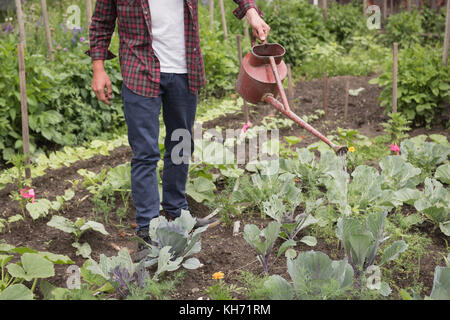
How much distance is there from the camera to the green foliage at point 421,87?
4.70m

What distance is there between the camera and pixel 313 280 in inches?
75.9

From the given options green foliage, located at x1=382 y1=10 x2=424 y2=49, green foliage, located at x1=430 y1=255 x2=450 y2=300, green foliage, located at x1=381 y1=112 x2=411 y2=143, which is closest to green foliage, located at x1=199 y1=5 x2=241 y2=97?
green foliage, located at x1=381 y1=112 x2=411 y2=143

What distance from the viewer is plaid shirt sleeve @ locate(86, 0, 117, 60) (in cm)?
255

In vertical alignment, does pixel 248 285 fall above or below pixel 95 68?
below

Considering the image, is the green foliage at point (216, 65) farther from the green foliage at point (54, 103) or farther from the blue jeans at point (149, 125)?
the blue jeans at point (149, 125)

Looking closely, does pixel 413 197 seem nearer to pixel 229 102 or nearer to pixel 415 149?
pixel 415 149

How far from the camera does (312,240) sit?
101 inches

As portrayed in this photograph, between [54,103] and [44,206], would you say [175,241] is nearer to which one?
[44,206]

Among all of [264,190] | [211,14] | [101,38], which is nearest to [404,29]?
[211,14]

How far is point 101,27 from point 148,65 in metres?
0.34

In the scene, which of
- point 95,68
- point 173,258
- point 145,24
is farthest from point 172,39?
point 173,258

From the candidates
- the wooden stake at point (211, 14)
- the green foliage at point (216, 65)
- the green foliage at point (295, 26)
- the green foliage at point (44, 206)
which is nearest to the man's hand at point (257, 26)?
the green foliage at point (44, 206)
